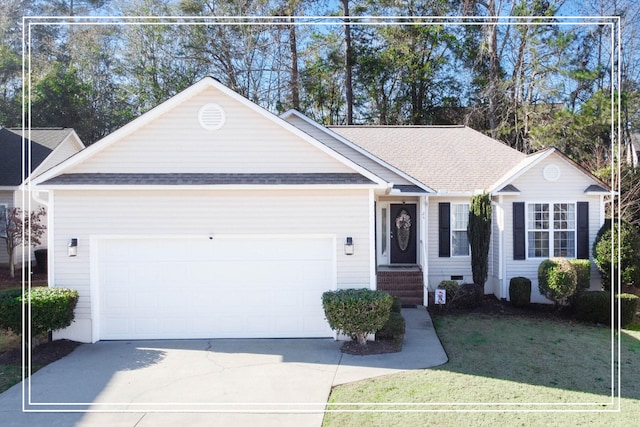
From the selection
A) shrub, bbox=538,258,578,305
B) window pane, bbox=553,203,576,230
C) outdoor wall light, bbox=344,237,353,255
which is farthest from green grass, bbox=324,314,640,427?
window pane, bbox=553,203,576,230

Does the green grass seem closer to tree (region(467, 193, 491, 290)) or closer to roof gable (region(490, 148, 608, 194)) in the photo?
tree (region(467, 193, 491, 290))

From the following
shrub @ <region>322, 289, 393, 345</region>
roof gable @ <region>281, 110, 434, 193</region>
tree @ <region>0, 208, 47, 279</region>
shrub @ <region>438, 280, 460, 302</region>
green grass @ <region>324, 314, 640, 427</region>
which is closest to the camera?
green grass @ <region>324, 314, 640, 427</region>

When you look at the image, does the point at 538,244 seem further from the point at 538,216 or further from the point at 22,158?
the point at 22,158

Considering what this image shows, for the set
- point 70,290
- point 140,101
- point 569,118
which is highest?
point 140,101

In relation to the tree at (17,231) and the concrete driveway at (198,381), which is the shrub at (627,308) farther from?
the tree at (17,231)

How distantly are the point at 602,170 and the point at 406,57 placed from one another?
1325 centimetres

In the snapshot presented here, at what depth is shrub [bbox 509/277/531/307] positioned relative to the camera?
1205cm

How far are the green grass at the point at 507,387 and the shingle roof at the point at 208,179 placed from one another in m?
3.78

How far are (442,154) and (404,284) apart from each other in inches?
202

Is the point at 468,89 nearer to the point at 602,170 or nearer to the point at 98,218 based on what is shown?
the point at 602,170

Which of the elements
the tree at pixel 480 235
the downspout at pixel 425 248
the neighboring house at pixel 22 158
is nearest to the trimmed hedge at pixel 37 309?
the neighboring house at pixel 22 158

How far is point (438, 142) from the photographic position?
16.3 m

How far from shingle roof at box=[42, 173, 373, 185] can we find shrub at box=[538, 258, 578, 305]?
20.2ft

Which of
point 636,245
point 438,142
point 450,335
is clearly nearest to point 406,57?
point 438,142
